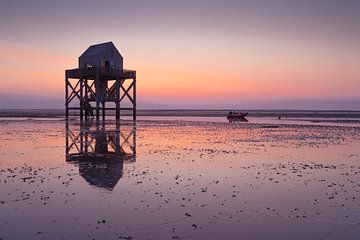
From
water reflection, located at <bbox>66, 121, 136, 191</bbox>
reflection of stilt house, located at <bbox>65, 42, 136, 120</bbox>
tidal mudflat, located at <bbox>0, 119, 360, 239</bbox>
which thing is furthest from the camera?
reflection of stilt house, located at <bbox>65, 42, 136, 120</bbox>

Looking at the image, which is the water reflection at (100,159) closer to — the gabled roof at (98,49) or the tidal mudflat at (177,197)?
the tidal mudflat at (177,197)

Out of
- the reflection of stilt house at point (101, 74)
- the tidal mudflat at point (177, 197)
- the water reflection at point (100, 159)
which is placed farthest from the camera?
the reflection of stilt house at point (101, 74)

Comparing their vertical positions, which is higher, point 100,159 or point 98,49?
point 98,49

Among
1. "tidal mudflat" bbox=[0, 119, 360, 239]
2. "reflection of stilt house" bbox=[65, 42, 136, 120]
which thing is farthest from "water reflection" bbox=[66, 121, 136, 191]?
"reflection of stilt house" bbox=[65, 42, 136, 120]

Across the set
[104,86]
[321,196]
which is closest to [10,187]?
[321,196]

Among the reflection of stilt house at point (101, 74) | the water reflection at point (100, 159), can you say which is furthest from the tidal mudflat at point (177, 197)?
the reflection of stilt house at point (101, 74)

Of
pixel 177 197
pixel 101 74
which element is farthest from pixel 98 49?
pixel 177 197

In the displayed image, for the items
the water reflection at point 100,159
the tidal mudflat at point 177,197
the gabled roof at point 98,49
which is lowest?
the tidal mudflat at point 177,197

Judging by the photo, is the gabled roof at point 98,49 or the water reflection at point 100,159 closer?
the water reflection at point 100,159

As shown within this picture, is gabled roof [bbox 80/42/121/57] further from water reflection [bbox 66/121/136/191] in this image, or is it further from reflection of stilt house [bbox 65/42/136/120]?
water reflection [bbox 66/121/136/191]

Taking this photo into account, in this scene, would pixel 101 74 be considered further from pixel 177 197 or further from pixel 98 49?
pixel 177 197

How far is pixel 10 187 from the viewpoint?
10852 millimetres

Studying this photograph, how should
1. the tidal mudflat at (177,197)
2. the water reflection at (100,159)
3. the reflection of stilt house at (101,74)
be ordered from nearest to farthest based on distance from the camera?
the tidal mudflat at (177,197)
the water reflection at (100,159)
the reflection of stilt house at (101,74)

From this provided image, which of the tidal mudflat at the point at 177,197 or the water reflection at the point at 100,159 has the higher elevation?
the water reflection at the point at 100,159
